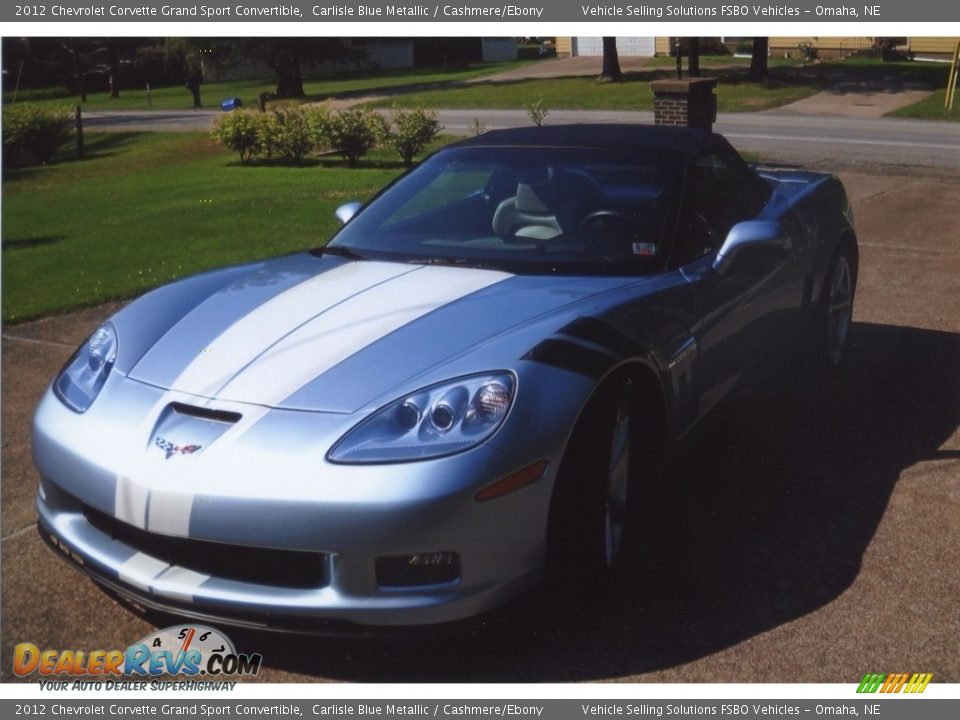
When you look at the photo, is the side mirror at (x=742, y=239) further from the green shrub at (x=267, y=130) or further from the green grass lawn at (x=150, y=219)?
the green shrub at (x=267, y=130)

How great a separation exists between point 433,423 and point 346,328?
59 centimetres

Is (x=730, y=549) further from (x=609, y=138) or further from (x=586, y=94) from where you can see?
(x=586, y=94)

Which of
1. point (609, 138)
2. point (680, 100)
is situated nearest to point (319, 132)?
point (680, 100)

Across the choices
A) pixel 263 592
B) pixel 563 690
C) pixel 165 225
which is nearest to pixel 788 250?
pixel 563 690

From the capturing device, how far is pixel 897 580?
3.76 m

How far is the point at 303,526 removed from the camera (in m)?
2.92

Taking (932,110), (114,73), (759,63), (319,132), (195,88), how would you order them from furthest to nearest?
(114,73), (195,88), (759,63), (932,110), (319,132)

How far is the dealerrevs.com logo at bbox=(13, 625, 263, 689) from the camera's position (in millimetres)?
3152

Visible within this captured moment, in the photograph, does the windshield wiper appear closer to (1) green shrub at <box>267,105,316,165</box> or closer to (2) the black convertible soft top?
(2) the black convertible soft top

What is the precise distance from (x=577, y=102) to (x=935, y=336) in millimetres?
16579

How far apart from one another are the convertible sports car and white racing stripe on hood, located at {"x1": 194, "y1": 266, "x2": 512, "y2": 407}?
0.04 ft

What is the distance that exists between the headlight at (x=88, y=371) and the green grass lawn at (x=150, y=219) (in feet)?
13.9

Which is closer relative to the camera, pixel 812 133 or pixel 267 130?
pixel 267 130

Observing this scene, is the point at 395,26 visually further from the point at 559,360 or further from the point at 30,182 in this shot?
the point at 30,182
